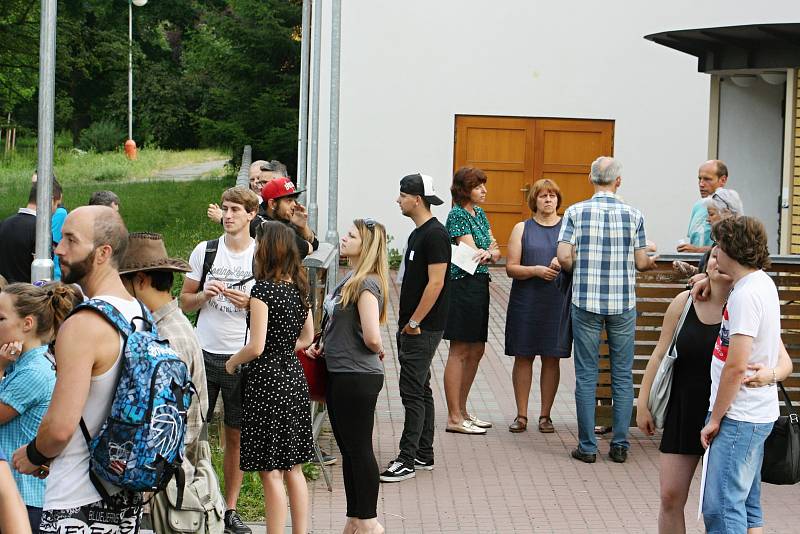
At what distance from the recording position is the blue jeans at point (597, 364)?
28.0 feet

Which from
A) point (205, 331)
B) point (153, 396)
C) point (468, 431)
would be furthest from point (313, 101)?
point (153, 396)

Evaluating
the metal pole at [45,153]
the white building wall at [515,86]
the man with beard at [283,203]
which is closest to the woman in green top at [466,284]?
the man with beard at [283,203]

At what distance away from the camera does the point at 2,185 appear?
35.2 metres

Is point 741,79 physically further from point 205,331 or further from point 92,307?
point 92,307

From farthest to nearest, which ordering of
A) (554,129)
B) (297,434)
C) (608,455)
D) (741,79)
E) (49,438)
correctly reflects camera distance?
(554,129) < (741,79) < (608,455) < (297,434) < (49,438)

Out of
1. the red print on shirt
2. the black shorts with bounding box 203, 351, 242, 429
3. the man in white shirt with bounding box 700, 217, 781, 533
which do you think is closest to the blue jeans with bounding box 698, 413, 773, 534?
the man in white shirt with bounding box 700, 217, 781, 533

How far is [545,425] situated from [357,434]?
→ 326 centimetres

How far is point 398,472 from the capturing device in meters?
8.04

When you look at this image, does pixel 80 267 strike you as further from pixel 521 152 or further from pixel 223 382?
pixel 521 152

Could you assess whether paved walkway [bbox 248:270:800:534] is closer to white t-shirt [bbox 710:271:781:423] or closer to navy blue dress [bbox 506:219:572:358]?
navy blue dress [bbox 506:219:572:358]

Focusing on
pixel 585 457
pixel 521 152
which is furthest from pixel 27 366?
pixel 521 152

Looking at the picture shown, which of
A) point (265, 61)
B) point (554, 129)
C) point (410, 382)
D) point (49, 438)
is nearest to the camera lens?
point (49, 438)

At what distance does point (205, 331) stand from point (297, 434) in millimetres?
1083

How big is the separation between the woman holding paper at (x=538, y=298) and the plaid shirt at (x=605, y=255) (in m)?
0.49
